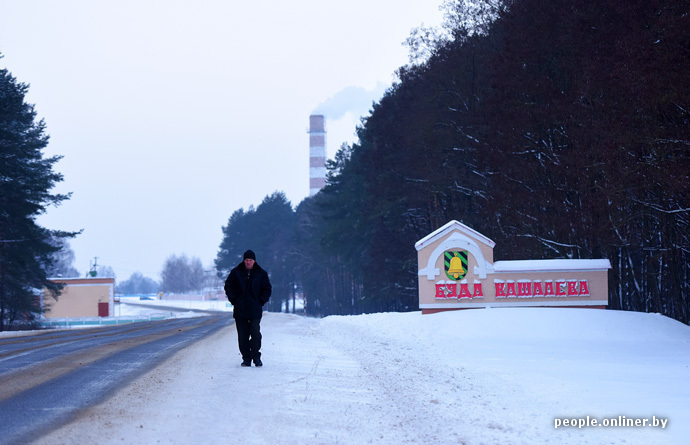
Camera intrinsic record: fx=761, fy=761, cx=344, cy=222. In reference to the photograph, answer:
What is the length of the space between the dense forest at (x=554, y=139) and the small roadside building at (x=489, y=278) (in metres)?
Answer: 1.81

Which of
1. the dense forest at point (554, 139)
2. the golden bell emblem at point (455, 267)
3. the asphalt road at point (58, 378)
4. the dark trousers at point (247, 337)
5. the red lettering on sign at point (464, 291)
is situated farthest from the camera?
the golden bell emblem at point (455, 267)

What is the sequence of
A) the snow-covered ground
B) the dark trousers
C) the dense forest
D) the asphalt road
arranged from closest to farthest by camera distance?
the snow-covered ground → the asphalt road → the dark trousers → the dense forest

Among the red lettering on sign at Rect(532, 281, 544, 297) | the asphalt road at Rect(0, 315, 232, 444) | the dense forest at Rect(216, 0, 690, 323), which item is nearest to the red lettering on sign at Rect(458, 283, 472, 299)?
the red lettering on sign at Rect(532, 281, 544, 297)

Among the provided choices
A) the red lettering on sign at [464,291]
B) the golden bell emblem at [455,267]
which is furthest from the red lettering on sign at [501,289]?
the golden bell emblem at [455,267]

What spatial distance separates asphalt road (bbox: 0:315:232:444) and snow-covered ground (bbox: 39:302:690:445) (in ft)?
1.20

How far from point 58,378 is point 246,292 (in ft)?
10.3

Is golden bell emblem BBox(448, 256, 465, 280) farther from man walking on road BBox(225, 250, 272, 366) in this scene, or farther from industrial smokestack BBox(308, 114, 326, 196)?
industrial smokestack BBox(308, 114, 326, 196)

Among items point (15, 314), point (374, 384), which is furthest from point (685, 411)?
point (15, 314)

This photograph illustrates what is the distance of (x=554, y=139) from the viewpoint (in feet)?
102

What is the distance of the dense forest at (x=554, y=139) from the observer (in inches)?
775

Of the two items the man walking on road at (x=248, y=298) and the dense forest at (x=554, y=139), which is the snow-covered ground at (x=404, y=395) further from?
the dense forest at (x=554, y=139)

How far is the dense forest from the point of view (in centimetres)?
1969

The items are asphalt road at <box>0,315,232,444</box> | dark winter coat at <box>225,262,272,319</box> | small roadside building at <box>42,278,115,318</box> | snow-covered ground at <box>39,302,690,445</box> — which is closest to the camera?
snow-covered ground at <box>39,302,690,445</box>

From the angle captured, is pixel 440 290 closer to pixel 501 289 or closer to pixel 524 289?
pixel 501 289
